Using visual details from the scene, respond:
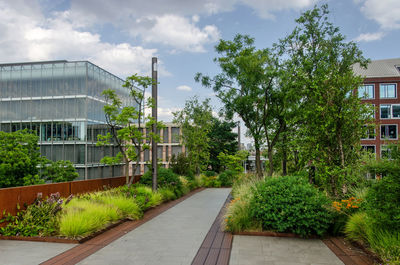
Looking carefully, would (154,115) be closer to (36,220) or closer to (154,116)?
(154,116)

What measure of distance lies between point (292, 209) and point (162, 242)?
2.90m

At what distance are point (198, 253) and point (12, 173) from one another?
29.8 feet

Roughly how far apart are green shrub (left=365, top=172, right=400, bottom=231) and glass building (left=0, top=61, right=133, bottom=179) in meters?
27.6

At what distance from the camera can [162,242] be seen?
5.95 m

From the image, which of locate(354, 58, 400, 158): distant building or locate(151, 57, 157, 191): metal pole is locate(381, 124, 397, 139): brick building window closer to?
locate(354, 58, 400, 158): distant building

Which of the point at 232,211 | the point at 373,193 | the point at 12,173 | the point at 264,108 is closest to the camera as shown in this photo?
the point at 373,193

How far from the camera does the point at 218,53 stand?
14094mm

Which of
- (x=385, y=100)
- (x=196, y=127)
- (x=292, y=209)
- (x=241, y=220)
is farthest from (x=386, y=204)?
(x=385, y=100)

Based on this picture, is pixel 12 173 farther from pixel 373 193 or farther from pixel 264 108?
pixel 373 193

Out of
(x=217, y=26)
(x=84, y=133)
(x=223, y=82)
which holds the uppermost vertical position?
(x=217, y=26)

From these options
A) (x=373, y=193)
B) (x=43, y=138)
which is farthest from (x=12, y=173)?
(x=43, y=138)

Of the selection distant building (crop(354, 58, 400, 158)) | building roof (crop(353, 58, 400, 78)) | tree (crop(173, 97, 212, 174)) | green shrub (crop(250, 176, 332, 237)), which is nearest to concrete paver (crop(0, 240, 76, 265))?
green shrub (crop(250, 176, 332, 237))

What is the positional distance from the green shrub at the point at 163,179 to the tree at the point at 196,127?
7.29m

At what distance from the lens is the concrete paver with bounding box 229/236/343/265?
4766mm
